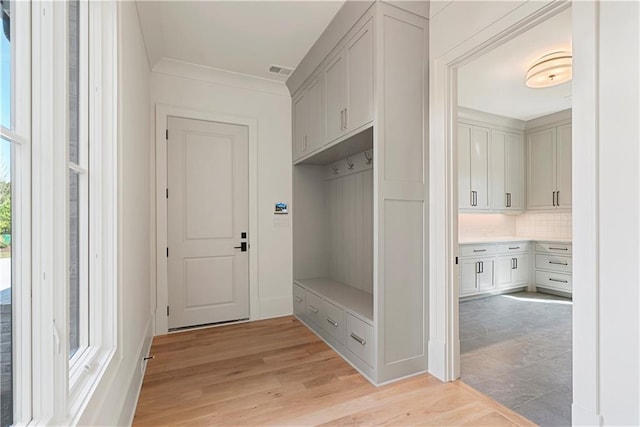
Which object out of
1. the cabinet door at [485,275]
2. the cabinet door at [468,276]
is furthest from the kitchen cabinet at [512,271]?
the cabinet door at [468,276]

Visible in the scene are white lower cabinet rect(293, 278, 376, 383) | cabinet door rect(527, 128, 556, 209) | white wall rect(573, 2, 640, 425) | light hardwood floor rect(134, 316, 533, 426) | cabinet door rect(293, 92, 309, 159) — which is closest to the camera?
white wall rect(573, 2, 640, 425)

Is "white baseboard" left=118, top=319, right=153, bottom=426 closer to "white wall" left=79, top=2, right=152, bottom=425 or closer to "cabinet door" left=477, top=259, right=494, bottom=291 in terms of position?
"white wall" left=79, top=2, right=152, bottom=425

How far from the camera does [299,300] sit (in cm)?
370

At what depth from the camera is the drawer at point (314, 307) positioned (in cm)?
316

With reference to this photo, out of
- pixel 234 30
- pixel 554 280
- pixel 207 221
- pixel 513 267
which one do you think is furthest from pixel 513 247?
pixel 234 30

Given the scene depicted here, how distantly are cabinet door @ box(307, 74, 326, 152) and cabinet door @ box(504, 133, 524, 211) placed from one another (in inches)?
142

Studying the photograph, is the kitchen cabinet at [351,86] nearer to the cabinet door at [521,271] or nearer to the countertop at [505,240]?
the countertop at [505,240]

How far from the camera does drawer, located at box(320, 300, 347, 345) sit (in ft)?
8.93

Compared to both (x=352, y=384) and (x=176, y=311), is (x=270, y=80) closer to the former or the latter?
(x=176, y=311)

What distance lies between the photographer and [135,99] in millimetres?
2186

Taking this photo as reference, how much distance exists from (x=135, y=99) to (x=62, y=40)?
1280 millimetres

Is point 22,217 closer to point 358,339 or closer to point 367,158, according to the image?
point 358,339

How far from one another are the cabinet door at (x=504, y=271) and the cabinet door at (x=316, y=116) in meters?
3.58

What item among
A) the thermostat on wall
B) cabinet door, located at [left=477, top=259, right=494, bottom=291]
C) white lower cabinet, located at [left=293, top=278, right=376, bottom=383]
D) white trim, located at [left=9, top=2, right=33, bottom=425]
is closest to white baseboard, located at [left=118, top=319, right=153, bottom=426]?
white trim, located at [left=9, top=2, right=33, bottom=425]
